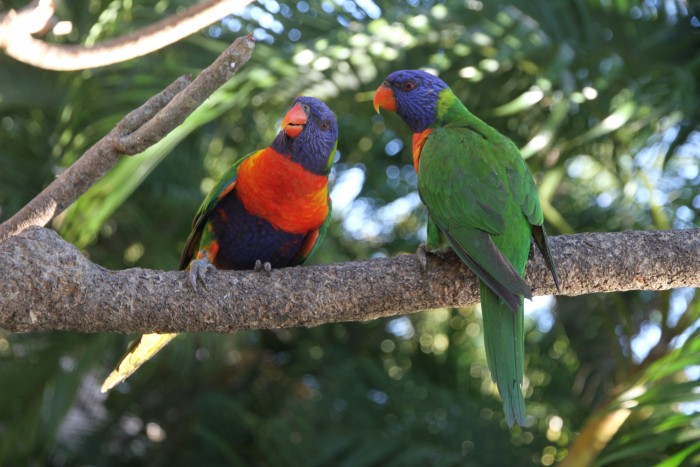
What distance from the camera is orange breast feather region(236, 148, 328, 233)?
7.75 ft

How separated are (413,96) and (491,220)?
82cm

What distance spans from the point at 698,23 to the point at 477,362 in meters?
2.22

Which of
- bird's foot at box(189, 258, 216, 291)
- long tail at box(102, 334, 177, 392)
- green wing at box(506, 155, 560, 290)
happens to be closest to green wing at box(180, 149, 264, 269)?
long tail at box(102, 334, 177, 392)

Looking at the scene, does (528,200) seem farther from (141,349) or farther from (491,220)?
(141,349)

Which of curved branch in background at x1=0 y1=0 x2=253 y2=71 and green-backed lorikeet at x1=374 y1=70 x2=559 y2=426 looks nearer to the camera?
curved branch in background at x1=0 y1=0 x2=253 y2=71

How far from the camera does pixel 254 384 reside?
4.45 meters

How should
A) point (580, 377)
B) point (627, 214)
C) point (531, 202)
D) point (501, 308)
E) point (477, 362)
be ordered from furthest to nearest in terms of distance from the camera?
point (477, 362) → point (580, 377) → point (627, 214) → point (531, 202) → point (501, 308)

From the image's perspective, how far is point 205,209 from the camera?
239cm

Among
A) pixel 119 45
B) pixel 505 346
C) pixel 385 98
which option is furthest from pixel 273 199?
pixel 119 45

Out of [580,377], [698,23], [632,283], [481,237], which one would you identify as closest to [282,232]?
[481,237]

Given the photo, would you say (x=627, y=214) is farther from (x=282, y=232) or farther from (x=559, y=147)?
(x=282, y=232)

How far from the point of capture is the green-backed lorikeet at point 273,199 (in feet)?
7.79

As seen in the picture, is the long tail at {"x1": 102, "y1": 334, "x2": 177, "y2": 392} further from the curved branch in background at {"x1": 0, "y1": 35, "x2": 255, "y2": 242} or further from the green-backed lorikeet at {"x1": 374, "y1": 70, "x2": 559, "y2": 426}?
the green-backed lorikeet at {"x1": 374, "y1": 70, "x2": 559, "y2": 426}

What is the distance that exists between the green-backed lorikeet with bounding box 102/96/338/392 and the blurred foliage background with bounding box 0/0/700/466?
0.70 ft
